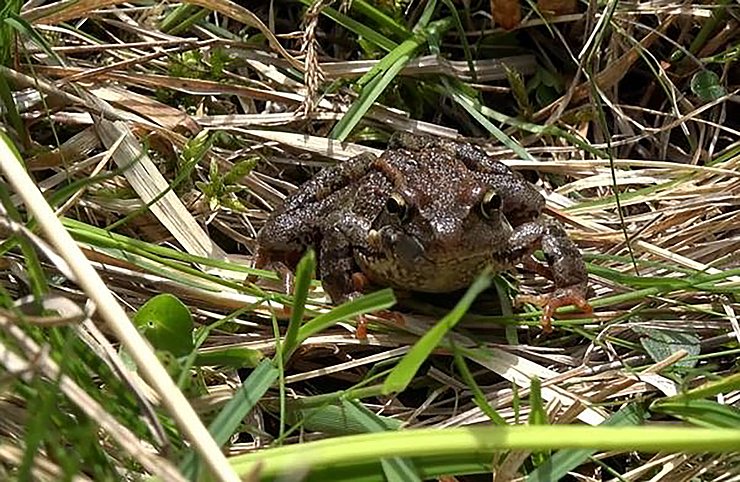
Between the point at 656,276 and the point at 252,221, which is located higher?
the point at 252,221

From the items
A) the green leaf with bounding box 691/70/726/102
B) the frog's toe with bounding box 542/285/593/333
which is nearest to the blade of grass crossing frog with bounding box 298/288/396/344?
the frog's toe with bounding box 542/285/593/333

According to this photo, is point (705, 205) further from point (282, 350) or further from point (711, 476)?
point (282, 350)

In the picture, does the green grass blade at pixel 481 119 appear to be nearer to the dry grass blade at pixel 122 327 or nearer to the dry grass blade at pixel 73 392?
the dry grass blade at pixel 122 327

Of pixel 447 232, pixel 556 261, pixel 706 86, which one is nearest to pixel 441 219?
pixel 447 232

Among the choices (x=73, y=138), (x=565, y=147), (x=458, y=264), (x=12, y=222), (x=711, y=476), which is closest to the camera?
(x=12, y=222)

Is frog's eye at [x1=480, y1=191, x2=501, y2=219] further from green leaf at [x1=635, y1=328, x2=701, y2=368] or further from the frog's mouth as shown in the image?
green leaf at [x1=635, y1=328, x2=701, y2=368]

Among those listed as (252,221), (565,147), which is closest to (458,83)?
(565,147)
